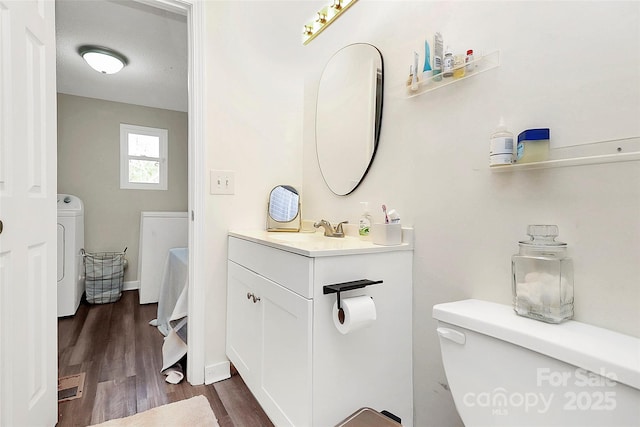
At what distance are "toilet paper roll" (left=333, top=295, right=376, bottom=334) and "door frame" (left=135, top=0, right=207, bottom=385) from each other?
38.9 inches

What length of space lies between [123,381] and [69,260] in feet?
5.85

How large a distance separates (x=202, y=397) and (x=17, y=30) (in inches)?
67.5

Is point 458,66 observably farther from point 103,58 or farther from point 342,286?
point 103,58

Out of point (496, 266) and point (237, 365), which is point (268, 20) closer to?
point (496, 266)

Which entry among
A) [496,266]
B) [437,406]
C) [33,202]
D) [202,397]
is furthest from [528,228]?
[33,202]

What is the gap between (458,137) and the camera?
104cm

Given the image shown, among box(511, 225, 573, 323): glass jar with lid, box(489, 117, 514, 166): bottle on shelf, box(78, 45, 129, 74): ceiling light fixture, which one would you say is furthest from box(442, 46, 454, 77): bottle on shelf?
box(78, 45, 129, 74): ceiling light fixture

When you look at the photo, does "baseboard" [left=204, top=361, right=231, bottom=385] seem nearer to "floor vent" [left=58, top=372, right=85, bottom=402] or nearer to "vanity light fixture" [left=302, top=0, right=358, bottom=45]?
"floor vent" [left=58, top=372, right=85, bottom=402]

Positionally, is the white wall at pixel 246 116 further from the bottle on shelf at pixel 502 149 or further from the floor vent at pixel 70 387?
the bottle on shelf at pixel 502 149

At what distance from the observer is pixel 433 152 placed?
1.12 meters

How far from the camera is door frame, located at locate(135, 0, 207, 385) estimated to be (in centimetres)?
162

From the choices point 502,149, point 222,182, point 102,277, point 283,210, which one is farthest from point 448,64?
point 102,277

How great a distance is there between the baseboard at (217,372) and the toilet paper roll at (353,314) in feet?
3.50

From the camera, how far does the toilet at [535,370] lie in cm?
57
